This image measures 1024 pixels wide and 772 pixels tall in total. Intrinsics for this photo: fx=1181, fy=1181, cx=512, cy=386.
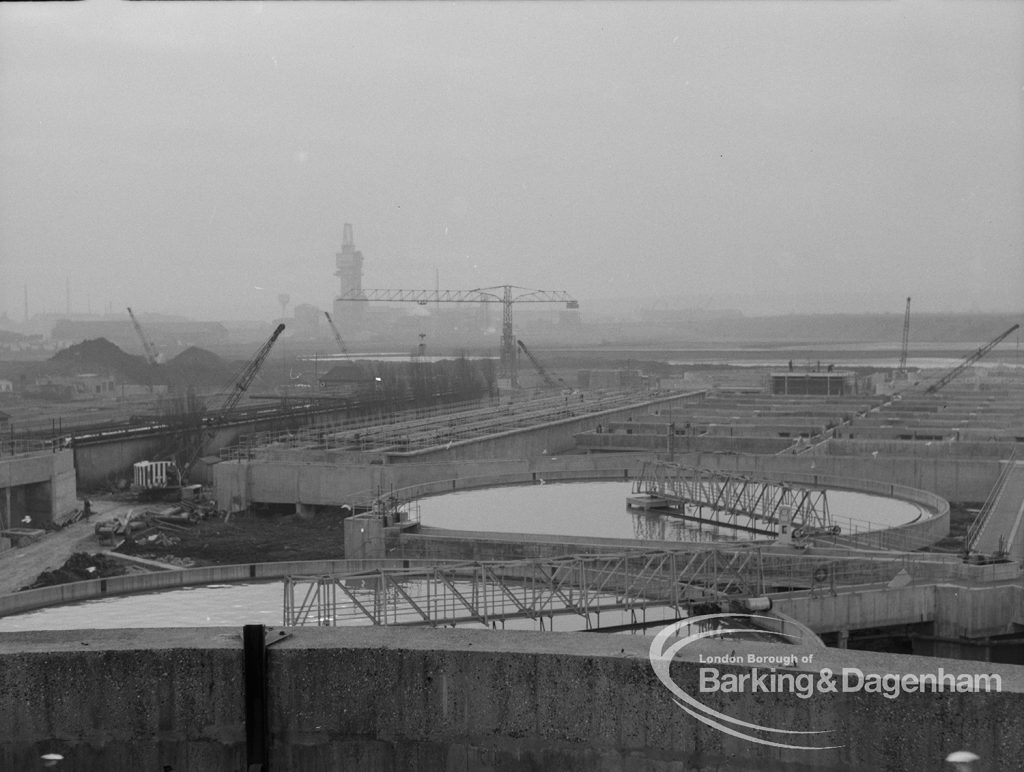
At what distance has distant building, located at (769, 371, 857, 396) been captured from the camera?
29.0m

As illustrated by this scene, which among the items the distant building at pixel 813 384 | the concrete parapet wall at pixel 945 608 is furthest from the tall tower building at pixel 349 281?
the concrete parapet wall at pixel 945 608

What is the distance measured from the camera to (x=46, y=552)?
12.0 metres

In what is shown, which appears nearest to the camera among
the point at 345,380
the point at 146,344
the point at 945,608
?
the point at 945,608

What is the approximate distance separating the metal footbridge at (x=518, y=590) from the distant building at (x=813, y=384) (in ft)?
74.2

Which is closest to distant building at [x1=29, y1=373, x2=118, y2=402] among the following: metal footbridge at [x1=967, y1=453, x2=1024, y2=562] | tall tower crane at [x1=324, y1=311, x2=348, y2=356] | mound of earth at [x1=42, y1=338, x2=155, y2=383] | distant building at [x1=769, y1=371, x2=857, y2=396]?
mound of earth at [x1=42, y1=338, x2=155, y2=383]

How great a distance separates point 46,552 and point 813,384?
20.9m

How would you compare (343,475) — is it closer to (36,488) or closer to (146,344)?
(36,488)

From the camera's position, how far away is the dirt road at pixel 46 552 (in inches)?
417

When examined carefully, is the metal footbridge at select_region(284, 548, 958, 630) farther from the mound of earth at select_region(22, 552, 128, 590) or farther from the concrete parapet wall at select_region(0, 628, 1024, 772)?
the mound of earth at select_region(22, 552, 128, 590)

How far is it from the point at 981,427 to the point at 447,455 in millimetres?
8978

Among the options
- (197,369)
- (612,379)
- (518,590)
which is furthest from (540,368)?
(518,590)

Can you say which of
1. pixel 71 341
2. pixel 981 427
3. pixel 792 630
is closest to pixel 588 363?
pixel 71 341

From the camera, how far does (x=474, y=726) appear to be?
2.46 metres

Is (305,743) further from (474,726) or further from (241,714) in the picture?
(474,726)
